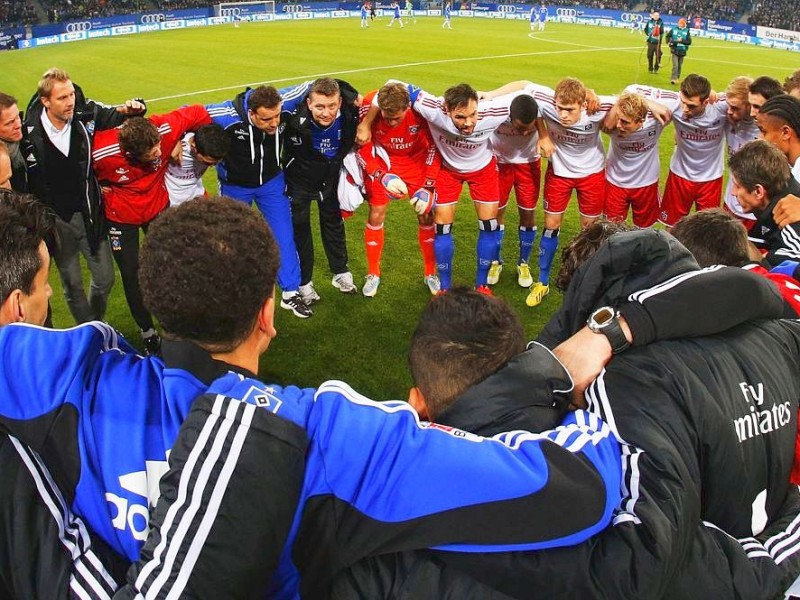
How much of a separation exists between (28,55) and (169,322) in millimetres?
25526

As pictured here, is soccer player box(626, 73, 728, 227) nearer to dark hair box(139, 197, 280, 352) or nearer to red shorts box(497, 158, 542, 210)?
red shorts box(497, 158, 542, 210)

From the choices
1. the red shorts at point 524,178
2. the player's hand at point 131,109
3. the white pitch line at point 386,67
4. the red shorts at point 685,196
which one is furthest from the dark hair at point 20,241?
the white pitch line at point 386,67

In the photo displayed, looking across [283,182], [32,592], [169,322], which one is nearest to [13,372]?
[169,322]

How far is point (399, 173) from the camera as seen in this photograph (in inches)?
225

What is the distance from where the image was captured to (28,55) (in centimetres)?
2183

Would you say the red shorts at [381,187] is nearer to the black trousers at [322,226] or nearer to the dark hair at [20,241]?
the black trousers at [322,226]

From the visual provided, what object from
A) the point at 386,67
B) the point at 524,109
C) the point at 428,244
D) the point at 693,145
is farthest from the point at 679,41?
the point at 428,244

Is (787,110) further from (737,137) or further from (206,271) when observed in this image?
(206,271)

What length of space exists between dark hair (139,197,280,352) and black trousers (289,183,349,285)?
13.6 feet

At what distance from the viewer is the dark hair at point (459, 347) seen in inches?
61.6

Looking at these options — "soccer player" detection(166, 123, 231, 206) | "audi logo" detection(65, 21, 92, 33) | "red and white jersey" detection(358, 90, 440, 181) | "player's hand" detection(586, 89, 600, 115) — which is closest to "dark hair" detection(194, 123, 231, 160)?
"soccer player" detection(166, 123, 231, 206)

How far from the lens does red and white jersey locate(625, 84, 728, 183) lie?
5590 millimetres

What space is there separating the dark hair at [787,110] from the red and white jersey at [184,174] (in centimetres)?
430

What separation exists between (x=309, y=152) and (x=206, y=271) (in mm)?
4187
